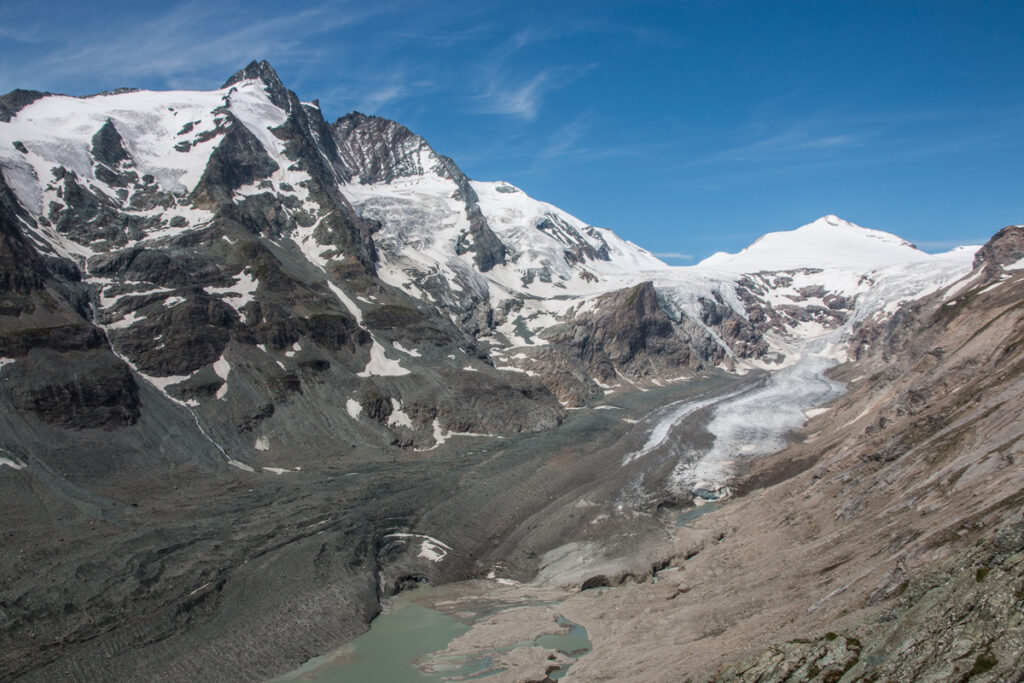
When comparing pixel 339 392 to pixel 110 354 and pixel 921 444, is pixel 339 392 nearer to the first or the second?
pixel 110 354

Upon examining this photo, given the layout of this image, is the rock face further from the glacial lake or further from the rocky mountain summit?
the glacial lake

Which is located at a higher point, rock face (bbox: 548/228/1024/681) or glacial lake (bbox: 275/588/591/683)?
rock face (bbox: 548/228/1024/681)

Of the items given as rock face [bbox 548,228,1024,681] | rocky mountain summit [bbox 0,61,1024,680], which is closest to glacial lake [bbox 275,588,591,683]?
rocky mountain summit [bbox 0,61,1024,680]

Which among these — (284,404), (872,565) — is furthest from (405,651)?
(284,404)

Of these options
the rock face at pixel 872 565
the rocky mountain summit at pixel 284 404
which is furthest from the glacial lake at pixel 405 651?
the rock face at pixel 872 565

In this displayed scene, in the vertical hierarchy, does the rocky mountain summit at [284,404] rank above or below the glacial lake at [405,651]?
above

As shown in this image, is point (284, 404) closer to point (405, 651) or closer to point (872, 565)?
point (405, 651)

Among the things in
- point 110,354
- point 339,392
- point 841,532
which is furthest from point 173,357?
point 841,532

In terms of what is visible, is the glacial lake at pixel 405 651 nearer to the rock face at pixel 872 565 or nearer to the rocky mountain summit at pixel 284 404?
the rocky mountain summit at pixel 284 404
